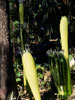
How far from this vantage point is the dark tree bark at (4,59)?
2.13 metres

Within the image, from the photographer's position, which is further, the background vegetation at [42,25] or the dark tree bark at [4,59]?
the background vegetation at [42,25]

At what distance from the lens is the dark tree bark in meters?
2.13

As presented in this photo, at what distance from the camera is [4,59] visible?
221 centimetres

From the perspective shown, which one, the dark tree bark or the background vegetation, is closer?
A: the dark tree bark

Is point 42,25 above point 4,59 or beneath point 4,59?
above

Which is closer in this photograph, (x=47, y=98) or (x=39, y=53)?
(x=47, y=98)

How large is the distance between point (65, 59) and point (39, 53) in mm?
3198

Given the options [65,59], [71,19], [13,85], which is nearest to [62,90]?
[65,59]

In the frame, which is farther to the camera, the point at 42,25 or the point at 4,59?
the point at 42,25

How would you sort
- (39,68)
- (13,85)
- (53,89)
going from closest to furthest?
(13,85), (53,89), (39,68)

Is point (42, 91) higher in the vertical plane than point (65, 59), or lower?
lower

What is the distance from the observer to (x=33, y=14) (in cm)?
580

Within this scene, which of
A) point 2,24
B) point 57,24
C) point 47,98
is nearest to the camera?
point 2,24

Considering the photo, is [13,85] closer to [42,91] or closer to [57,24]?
[42,91]
